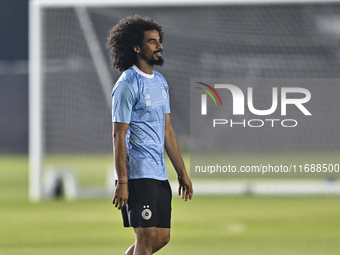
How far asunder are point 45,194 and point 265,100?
229 inches

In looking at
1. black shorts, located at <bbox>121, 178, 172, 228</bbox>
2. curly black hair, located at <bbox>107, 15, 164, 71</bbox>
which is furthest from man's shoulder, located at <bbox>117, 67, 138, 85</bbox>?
black shorts, located at <bbox>121, 178, 172, 228</bbox>

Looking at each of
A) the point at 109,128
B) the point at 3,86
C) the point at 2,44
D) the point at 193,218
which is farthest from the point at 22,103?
the point at 193,218

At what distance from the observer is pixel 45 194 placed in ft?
40.5

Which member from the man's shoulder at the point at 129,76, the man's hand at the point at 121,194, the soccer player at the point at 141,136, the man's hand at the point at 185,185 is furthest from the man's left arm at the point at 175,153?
the man's hand at the point at 121,194

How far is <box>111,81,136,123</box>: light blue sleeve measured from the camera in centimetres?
434

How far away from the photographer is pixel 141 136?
14.7 ft

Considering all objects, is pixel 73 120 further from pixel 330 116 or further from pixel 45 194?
pixel 330 116

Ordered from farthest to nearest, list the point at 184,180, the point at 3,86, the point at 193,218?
the point at 3,86 → the point at 193,218 → the point at 184,180

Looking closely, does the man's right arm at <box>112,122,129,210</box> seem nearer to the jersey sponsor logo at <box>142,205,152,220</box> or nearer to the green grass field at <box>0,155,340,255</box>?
the jersey sponsor logo at <box>142,205,152,220</box>

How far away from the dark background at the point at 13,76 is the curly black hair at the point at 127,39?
22.7 m

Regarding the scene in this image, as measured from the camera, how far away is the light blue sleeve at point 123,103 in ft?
14.3

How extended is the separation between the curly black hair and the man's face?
35mm

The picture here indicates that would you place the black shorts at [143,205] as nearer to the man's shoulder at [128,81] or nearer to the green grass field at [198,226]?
the man's shoulder at [128,81]

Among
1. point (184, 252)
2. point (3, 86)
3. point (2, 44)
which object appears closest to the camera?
point (184, 252)
